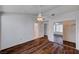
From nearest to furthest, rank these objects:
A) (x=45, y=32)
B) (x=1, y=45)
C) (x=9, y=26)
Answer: (x=1, y=45)
(x=9, y=26)
(x=45, y=32)

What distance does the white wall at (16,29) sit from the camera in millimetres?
2084

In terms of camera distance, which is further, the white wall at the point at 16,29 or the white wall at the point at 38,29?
the white wall at the point at 38,29

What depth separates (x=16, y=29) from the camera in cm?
221

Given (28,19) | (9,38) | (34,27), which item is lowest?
(9,38)

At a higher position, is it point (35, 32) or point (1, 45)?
point (35, 32)

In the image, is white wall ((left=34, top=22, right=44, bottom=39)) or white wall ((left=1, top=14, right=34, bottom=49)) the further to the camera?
white wall ((left=34, top=22, right=44, bottom=39))

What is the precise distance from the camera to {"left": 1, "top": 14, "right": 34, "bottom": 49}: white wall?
208 cm

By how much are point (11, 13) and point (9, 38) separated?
0.55 m

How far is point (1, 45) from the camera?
2000mm

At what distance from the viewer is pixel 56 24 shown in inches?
96.5

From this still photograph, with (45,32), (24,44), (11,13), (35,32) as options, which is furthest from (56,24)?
(11,13)
